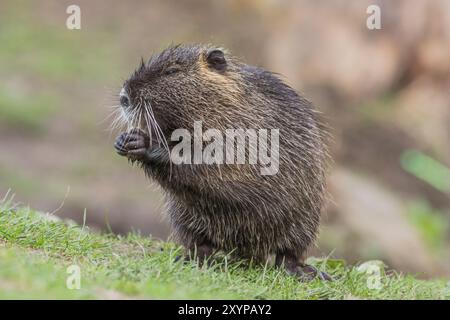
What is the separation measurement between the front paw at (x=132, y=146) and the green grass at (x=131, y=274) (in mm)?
763

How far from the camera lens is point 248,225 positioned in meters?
6.79

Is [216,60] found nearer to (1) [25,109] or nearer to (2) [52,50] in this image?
(1) [25,109]

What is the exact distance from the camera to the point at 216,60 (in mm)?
7148

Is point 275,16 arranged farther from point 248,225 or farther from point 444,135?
point 248,225

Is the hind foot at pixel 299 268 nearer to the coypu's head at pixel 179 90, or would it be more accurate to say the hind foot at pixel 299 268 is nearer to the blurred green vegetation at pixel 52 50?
the coypu's head at pixel 179 90

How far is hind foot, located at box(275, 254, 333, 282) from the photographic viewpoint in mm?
6793

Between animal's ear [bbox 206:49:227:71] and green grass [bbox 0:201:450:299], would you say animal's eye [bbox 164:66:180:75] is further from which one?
green grass [bbox 0:201:450:299]

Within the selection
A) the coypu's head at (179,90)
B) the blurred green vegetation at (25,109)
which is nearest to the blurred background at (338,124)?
the blurred green vegetation at (25,109)

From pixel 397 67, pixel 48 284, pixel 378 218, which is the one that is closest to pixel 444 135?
pixel 397 67

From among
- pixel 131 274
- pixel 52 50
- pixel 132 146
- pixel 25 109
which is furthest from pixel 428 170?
pixel 131 274

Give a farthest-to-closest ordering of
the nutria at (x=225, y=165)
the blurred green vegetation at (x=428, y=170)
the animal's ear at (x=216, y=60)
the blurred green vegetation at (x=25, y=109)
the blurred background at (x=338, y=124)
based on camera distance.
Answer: the blurred green vegetation at (x=25, y=109) → the blurred green vegetation at (x=428, y=170) → the blurred background at (x=338, y=124) → the animal's ear at (x=216, y=60) → the nutria at (x=225, y=165)

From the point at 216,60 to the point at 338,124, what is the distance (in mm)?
8948

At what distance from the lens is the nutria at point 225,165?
671cm
